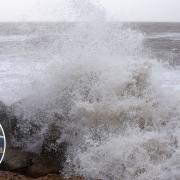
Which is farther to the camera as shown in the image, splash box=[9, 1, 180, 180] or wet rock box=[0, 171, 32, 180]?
splash box=[9, 1, 180, 180]

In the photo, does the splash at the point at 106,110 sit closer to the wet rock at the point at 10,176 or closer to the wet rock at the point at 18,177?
the wet rock at the point at 18,177

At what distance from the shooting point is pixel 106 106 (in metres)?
6.26

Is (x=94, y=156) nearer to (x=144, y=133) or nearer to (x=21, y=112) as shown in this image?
(x=144, y=133)

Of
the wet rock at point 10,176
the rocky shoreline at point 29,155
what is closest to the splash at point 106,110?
the rocky shoreline at point 29,155

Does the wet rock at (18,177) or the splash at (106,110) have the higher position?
the splash at (106,110)

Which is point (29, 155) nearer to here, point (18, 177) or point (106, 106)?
point (18, 177)

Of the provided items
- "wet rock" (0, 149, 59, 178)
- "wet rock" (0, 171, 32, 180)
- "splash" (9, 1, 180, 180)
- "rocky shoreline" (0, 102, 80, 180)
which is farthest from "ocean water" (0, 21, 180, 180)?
"wet rock" (0, 171, 32, 180)

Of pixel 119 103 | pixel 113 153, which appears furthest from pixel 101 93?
pixel 113 153

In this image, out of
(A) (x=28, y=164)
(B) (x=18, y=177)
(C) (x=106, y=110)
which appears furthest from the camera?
(C) (x=106, y=110)

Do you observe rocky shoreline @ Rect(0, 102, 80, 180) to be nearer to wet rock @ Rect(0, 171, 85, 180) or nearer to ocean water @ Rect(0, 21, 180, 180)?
wet rock @ Rect(0, 171, 85, 180)

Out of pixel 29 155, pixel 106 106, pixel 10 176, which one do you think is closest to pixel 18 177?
pixel 10 176

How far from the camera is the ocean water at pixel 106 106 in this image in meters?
4.99

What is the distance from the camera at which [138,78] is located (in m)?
7.16

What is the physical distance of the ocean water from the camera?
499cm
